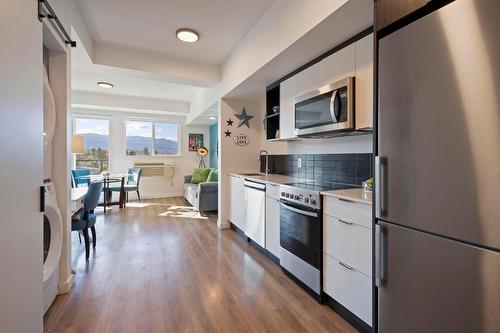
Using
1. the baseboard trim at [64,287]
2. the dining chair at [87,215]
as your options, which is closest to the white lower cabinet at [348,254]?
the baseboard trim at [64,287]

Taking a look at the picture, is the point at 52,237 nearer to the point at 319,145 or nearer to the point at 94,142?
the point at 319,145

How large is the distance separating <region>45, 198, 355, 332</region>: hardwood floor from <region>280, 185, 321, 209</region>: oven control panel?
810mm

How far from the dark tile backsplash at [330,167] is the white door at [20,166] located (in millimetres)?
2419

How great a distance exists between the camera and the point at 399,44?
3.67 feet

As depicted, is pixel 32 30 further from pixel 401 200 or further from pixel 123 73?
Answer: pixel 123 73

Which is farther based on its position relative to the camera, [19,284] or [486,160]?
[19,284]

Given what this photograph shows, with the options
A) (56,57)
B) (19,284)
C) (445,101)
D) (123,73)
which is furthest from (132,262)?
(445,101)

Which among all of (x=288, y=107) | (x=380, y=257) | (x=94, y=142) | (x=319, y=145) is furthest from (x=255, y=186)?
(x=94, y=142)

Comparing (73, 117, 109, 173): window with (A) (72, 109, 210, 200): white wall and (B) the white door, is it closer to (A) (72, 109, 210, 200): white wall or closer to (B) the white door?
(A) (72, 109, 210, 200): white wall

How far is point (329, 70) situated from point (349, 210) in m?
1.30

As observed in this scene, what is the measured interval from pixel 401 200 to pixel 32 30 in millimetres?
1979

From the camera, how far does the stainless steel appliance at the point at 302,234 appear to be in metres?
2.02

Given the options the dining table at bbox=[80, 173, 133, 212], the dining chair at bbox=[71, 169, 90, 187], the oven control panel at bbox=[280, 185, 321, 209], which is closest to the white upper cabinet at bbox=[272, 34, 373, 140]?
the oven control panel at bbox=[280, 185, 321, 209]

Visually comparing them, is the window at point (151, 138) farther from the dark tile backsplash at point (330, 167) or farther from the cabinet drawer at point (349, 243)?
the cabinet drawer at point (349, 243)
